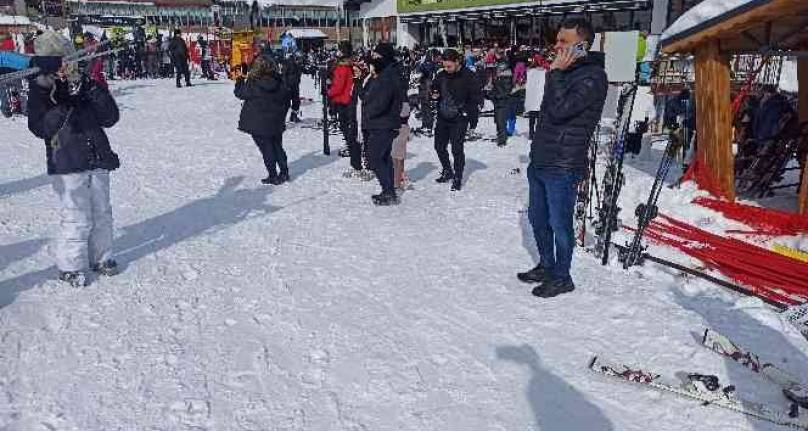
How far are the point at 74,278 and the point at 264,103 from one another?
11.3ft

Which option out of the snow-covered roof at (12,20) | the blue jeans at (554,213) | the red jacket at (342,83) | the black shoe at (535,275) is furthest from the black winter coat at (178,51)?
the snow-covered roof at (12,20)

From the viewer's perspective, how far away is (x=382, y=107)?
20.5 feet

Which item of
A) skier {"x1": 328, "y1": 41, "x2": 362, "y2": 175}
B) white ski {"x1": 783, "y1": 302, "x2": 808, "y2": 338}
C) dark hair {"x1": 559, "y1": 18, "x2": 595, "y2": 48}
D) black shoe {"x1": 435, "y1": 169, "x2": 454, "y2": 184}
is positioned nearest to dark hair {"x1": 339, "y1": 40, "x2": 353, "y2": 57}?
skier {"x1": 328, "y1": 41, "x2": 362, "y2": 175}

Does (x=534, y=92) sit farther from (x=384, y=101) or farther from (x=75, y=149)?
(x=75, y=149)

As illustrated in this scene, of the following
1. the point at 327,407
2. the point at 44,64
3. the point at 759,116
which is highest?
the point at 44,64

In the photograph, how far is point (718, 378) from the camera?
3.29 m

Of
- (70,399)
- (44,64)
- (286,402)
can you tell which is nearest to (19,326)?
(70,399)

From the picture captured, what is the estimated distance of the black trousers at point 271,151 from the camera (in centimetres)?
741

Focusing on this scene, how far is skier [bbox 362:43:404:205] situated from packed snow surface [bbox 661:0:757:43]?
370cm

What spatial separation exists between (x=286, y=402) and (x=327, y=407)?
0.68 ft

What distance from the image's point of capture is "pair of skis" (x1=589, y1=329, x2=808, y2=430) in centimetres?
293

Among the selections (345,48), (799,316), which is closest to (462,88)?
(345,48)

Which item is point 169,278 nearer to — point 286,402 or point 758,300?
point 286,402

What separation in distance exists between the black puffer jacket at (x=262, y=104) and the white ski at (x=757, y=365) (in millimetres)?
5164
